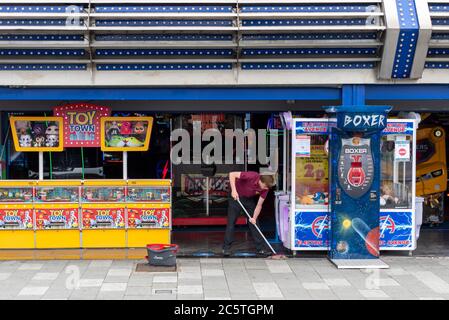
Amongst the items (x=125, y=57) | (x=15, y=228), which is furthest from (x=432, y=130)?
(x=15, y=228)

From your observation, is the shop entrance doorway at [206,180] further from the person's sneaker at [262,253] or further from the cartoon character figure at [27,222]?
the cartoon character figure at [27,222]

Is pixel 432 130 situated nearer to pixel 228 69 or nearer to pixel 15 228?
pixel 228 69

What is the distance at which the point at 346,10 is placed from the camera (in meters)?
9.91

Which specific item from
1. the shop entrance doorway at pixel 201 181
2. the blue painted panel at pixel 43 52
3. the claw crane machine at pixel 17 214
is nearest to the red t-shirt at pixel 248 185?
the shop entrance doorway at pixel 201 181

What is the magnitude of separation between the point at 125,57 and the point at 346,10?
3.68 m

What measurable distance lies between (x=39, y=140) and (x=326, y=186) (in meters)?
5.11

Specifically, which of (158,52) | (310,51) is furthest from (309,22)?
(158,52)

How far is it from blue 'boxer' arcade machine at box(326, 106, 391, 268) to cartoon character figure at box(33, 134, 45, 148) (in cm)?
502

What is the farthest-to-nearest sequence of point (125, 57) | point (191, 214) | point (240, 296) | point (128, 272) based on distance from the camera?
point (191, 214) < point (125, 57) < point (128, 272) < point (240, 296)

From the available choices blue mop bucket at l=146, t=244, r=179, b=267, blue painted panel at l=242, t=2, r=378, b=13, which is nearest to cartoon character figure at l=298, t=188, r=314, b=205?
blue mop bucket at l=146, t=244, r=179, b=267

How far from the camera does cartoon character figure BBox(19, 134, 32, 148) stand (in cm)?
1085

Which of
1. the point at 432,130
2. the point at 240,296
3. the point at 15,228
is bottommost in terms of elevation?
the point at 240,296

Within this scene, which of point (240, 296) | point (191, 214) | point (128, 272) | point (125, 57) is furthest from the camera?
point (191, 214)

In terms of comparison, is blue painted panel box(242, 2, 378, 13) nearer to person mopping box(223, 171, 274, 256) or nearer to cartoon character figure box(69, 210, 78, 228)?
person mopping box(223, 171, 274, 256)
